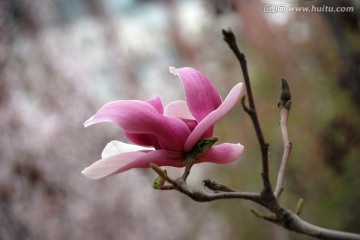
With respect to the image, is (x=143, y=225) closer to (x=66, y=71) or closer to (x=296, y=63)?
(x=66, y=71)

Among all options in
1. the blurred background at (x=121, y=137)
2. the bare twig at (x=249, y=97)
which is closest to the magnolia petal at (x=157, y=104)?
the bare twig at (x=249, y=97)

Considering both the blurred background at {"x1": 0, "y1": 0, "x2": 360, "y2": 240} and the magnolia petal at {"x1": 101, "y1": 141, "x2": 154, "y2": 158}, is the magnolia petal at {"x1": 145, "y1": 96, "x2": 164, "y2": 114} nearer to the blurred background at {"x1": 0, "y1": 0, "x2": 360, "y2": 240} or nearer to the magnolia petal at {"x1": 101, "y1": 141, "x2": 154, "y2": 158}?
the magnolia petal at {"x1": 101, "y1": 141, "x2": 154, "y2": 158}

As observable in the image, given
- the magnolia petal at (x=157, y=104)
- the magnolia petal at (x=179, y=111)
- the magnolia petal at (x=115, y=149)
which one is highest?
the magnolia petal at (x=157, y=104)

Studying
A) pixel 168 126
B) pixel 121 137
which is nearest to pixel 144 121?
pixel 168 126

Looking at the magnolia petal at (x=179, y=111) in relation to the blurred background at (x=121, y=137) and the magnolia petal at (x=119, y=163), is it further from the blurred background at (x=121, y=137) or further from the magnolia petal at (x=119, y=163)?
the blurred background at (x=121, y=137)

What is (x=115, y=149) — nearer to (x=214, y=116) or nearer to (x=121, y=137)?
(x=214, y=116)

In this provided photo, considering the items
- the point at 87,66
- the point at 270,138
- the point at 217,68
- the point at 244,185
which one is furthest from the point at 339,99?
the point at 87,66

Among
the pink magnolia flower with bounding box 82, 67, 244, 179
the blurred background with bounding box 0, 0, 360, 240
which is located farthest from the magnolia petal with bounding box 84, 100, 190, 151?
the blurred background with bounding box 0, 0, 360, 240
